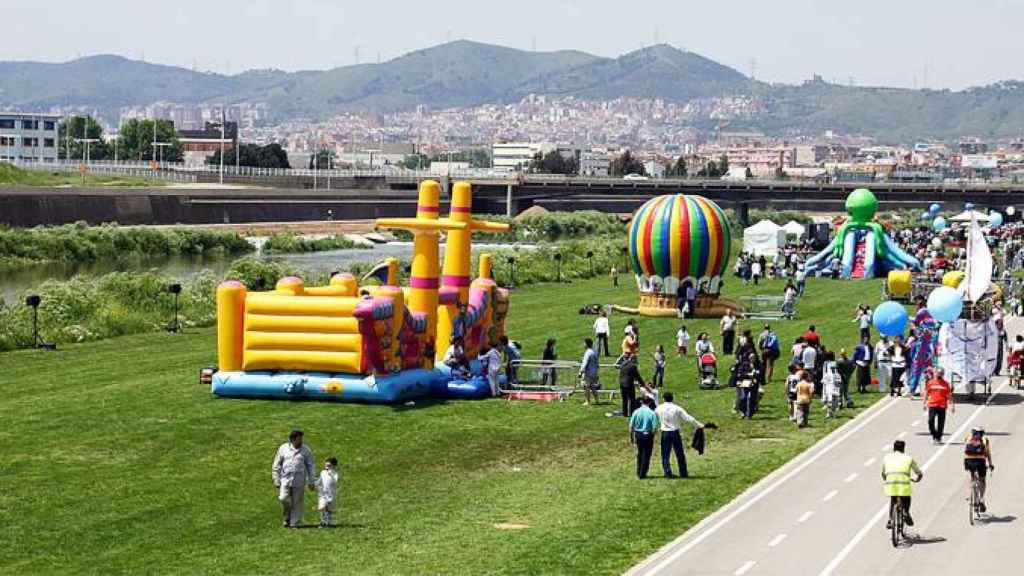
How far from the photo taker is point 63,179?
151250mm

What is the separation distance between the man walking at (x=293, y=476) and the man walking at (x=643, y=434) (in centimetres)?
542

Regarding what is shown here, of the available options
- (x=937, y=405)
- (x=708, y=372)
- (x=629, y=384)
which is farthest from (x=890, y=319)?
(x=937, y=405)

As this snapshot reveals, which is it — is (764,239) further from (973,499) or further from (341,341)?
(973,499)

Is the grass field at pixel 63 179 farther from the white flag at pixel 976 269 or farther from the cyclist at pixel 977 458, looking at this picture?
the cyclist at pixel 977 458

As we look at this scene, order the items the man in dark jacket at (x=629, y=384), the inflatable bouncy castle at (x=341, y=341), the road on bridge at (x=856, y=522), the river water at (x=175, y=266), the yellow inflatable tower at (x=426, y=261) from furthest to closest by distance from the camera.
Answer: the river water at (x=175, y=266) → the yellow inflatable tower at (x=426, y=261) → the inflatable bouncy castle at (x=341, y=341) → the man in dark jacket at (x=629, y=384) → the road on bridge at (x=856, y=522)

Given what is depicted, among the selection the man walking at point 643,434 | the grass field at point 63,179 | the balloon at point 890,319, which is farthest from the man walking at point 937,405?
the grass field at point 63,179

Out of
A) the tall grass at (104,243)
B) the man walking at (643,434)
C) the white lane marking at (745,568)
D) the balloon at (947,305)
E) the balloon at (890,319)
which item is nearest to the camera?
the white lane marking at (745,568)

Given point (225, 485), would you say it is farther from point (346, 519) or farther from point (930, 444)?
point (930, 444)

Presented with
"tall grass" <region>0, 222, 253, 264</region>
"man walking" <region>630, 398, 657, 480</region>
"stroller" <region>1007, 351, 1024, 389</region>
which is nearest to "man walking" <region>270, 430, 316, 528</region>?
"man walking" <region>630, 398, 657, 480</region>

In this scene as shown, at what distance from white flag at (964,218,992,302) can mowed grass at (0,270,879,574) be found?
183 inches

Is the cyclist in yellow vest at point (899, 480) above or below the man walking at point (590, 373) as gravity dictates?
above

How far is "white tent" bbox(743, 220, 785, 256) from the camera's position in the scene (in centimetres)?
8931

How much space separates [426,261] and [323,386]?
12.4 ft

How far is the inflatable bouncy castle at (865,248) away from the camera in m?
78.6
